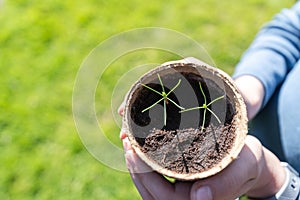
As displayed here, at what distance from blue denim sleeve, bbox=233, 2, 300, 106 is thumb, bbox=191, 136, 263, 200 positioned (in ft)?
0.90

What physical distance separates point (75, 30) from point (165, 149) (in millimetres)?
1371

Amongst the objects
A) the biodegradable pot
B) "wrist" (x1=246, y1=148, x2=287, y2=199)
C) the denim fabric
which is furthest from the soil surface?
the denim fabric

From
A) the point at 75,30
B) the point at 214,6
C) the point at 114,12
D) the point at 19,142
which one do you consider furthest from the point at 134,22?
the point at 19,142

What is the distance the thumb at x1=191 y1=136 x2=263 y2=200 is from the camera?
77 centimetres

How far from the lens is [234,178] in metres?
0.78

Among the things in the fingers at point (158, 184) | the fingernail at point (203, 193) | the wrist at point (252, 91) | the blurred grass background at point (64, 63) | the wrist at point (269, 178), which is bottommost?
the blurred grass background at point (64, 63)

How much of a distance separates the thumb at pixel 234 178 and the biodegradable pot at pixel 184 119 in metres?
0.04

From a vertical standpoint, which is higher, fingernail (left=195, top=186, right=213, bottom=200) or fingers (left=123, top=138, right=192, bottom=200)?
fingernail (left=195, top=186, right=213, bottom=200)

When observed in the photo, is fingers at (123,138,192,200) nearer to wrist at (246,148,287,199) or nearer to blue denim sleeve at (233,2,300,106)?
wrist at (246,148,287,199)

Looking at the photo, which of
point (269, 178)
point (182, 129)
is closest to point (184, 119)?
point (182, 129)

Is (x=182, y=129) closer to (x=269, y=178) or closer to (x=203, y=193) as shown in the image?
(x=203, y=193)

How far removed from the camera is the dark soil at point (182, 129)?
76cm

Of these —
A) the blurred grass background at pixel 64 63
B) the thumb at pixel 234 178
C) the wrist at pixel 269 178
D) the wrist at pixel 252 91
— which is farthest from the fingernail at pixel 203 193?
the blurred grass background at pixel 64 63

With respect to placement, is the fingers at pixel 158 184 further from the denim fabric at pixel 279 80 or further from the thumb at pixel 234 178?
the denim fabric at pixel 279 80
